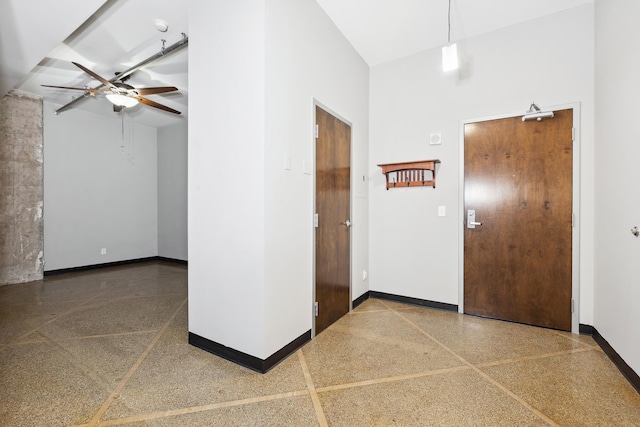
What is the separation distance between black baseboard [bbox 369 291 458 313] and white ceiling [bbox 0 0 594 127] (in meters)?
3.04

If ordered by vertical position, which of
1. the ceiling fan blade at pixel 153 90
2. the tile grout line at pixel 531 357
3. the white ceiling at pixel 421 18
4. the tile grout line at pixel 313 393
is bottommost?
the tile grout line at pixel 313 393

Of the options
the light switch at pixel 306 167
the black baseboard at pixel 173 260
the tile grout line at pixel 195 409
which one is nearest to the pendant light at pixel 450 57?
the light switch at pixel 306 167

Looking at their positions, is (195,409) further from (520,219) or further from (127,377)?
(520,219)

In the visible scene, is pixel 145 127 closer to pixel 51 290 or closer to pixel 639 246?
pixel 51 290

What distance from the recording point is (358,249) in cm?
352

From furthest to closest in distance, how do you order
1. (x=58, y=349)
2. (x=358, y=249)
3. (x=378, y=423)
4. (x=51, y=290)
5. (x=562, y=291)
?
→ (x=51, y=290) < (x=358, y=249) < (x=562, y=291) < (x=58, y=349) < (x=378, y=423)

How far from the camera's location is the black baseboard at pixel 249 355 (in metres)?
2.09

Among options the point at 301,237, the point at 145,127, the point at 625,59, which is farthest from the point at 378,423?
the point at 145,127

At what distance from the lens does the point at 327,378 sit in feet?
6.55

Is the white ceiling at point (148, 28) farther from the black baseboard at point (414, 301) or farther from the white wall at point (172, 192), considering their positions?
the black baseboard at point (414, 301)

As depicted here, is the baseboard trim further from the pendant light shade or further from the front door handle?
the pendant light shade

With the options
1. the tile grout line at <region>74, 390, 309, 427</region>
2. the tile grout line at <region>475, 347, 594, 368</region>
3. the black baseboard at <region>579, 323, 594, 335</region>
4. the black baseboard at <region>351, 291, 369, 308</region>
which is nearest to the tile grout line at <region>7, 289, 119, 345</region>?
the tile grout line at <region>74, 390, 309, 427</region>

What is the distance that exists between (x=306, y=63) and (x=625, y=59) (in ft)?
8.02

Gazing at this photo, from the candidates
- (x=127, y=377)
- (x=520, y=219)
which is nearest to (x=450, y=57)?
(x=520, y=219)
